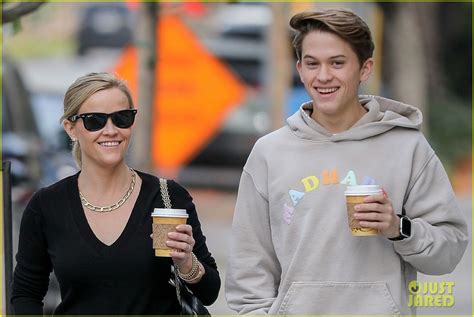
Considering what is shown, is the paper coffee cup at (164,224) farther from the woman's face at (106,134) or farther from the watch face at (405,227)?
the watch face at (405,227)

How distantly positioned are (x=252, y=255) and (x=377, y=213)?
53 centimetres

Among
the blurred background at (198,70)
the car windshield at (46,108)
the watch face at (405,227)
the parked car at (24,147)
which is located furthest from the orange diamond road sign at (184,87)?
the watch face at (405,227)

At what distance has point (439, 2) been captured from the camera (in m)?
20.5

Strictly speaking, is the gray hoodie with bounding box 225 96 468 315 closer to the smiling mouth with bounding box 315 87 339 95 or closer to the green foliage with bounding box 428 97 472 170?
the smiling mouth with bounding box 315 87 339 95

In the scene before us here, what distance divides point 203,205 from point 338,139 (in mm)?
12100

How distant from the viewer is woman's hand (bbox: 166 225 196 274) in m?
3.06

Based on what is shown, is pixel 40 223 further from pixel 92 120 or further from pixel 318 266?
pixel 318 266

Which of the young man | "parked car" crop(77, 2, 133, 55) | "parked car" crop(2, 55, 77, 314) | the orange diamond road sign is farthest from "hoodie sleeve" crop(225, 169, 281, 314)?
"parked car" crop(77, 2, 133, 55)

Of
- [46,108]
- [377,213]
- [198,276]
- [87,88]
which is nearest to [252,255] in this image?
[198,276]

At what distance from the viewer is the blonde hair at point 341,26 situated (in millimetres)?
3205

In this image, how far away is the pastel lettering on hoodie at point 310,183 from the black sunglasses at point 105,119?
61 centimetres

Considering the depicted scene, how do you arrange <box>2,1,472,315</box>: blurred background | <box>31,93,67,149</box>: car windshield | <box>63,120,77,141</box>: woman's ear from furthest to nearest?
<box>2,1,472,315</box>: blurred background → <box>31,93,67,149</box>: car windshield → <box>63,120,77,141</box>: woman's ear

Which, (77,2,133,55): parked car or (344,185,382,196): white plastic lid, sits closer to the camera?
(344,185,382,196): white plastic lid

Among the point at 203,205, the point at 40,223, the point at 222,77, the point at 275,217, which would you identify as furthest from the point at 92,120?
the point at 222,77
